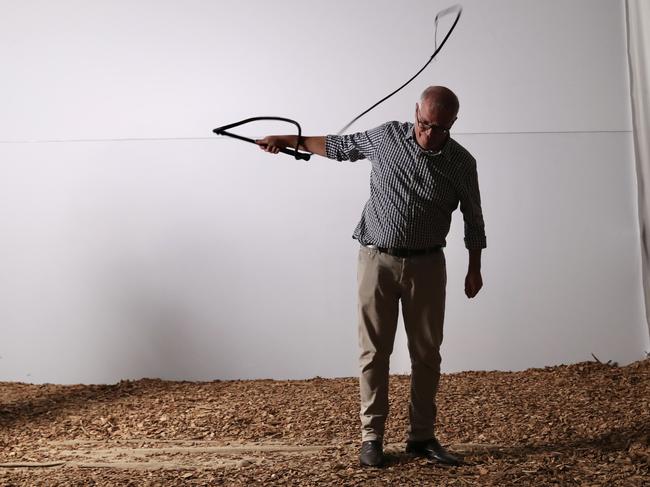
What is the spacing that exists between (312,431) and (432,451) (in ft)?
2.69

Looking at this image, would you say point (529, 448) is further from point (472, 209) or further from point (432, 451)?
point (472, 209)

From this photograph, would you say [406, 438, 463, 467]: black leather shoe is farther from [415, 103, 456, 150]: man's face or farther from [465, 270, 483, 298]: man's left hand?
[415, 103, 456, 150]: man's face

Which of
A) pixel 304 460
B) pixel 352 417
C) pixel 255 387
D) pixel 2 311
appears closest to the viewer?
pixel 304 460

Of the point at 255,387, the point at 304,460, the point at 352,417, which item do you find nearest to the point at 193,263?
the point at 255,387

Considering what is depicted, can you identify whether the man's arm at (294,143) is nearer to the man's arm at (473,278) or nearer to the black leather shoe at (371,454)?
the man's arm at (473,278)

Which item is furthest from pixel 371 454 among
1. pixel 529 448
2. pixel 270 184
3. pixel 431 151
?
pixel 270 184

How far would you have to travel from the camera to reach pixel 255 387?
496 centimetres

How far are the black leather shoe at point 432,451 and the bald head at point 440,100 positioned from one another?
1.27 m

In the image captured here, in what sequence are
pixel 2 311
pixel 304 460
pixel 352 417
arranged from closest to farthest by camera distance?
pixel 304 460 < pixel 352 417 < pixel 2 311

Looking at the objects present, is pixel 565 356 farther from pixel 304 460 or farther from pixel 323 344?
pixel 304 460

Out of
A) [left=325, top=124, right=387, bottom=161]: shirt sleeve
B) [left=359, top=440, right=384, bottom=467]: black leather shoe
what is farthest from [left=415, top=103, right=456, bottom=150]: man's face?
[left=359, top=440, right=384, bottom=467]: black leather shoe

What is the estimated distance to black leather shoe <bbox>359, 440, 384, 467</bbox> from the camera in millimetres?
3038

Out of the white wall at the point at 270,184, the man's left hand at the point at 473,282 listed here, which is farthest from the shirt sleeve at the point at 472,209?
the white wall at the point at 270,184

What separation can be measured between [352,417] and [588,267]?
2.05 metres
